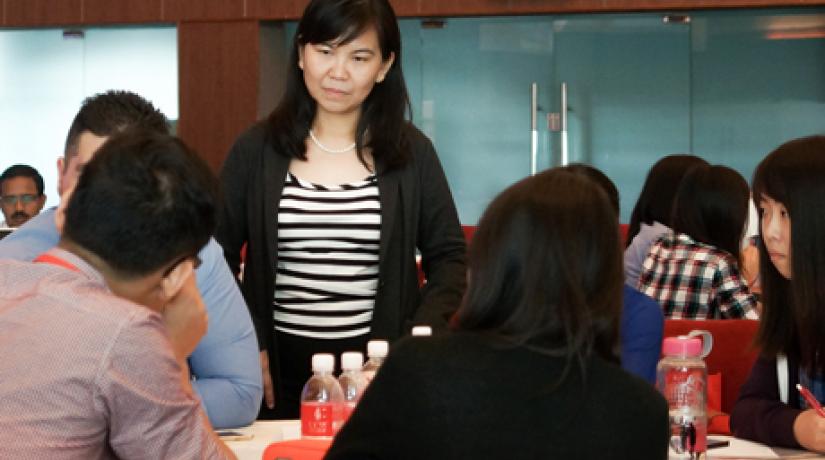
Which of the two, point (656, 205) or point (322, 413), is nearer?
point (322, 413)

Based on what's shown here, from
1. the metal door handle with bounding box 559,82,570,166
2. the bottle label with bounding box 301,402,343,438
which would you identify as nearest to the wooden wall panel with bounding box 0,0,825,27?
the metal door handle with bounding box 559,82,570,166

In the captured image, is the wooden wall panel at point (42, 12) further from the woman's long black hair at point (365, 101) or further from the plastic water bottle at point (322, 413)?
the plastic water bottle at point (322, 413)

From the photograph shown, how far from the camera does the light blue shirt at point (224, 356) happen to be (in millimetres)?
2516

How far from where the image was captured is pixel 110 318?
1.57m

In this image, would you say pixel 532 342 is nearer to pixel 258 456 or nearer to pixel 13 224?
pixel 258 456

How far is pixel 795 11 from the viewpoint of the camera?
26.0 feet

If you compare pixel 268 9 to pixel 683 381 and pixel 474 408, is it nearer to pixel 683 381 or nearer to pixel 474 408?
pixel 683 381

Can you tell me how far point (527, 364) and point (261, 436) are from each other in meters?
1.06

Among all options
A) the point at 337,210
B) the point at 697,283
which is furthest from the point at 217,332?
the point at 697,283

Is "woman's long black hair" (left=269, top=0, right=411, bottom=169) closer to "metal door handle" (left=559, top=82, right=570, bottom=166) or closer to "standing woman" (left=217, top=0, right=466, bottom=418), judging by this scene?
"standing woman" (left=217, top=0, right=466, bottom=418)

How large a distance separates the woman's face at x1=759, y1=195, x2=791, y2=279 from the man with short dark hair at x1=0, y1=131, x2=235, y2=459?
128 cm

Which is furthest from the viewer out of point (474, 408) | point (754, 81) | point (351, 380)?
point (754, 81)

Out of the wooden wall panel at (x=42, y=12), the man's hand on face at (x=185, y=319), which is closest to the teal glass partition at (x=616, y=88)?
the wooden wall panel at (x=42, y=12)

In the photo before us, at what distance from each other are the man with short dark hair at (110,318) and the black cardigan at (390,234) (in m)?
1.11
